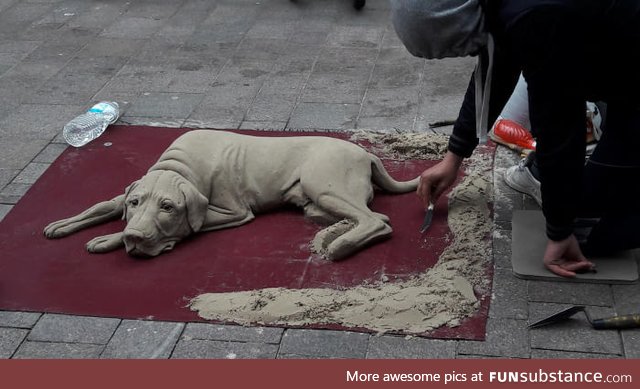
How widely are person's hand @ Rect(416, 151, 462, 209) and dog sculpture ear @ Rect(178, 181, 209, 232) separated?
1.05 meters

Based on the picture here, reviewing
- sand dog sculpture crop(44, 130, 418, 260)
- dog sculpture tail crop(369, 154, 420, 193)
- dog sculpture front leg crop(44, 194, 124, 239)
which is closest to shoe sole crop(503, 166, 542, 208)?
dog sculpture tail crop(369, 154, 420, 193)

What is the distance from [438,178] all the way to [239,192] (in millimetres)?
983

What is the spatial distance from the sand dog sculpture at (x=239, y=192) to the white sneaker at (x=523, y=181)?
624 mm

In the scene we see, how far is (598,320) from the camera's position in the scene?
3510mm

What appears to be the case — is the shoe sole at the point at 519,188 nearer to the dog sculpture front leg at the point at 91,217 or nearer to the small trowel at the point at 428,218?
the small trowel at the point at 428,218

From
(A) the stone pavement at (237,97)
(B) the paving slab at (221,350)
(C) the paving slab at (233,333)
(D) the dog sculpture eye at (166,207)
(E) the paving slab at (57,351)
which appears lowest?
(A) the stone pavement at (237,97)

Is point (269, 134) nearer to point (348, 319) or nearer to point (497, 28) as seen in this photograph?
point (348, 319)

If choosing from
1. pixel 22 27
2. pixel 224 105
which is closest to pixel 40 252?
pixel 224 105

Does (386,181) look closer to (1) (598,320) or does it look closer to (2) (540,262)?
(2) (540,262)

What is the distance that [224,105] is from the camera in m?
5.85

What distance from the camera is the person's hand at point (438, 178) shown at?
412 cm

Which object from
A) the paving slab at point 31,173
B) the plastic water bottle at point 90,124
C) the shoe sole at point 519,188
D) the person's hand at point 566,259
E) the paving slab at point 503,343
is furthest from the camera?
the plastic water bottle at point 90,124

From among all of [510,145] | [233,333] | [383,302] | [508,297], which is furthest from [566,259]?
[233,333]

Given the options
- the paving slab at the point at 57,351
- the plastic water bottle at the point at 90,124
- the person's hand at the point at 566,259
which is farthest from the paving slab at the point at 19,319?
the person's hand at the point at 566,259
